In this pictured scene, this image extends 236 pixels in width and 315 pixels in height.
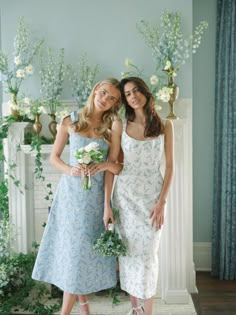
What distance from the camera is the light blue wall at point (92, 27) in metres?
3.70

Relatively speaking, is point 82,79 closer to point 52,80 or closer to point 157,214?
point 52,80

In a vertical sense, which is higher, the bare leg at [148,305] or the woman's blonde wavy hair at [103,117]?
the woman's blonde wavy hair at [103,117]

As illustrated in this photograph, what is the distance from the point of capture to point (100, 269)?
9.54ft

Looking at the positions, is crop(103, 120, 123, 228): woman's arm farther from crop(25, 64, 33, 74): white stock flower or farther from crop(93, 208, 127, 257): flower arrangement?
crop(25, 64, 33, 74): white stock flower

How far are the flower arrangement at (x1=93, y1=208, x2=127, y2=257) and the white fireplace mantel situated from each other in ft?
2.68

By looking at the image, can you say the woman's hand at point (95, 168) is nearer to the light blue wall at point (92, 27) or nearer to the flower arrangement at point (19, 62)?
the flower arrangement at point (19, 62)

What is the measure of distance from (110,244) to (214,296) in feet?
4.86

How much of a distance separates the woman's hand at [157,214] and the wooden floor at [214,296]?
1.06m

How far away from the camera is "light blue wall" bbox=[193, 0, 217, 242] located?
414 cm

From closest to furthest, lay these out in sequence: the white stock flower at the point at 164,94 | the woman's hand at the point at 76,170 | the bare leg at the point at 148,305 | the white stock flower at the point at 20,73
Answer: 1. the woman's hand at the point at 76,170
2. the bare leg at the point at 148,305
3. the white stock flower at the point at 164,94
4. the white stock flower at the point at 20,73

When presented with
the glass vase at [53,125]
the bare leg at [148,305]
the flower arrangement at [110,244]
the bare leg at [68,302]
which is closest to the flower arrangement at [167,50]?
the glass vase at [53,125]

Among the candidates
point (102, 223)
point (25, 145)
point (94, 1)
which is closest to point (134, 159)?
point (102, 223)

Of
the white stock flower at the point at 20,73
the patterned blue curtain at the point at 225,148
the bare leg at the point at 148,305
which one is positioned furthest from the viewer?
the patterned blue curtain at the point at 225,148

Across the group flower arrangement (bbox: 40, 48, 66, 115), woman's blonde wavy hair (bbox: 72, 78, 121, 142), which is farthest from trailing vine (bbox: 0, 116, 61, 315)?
woman's blonde wavy hair (bbox: 72, 78, 121, 142)
